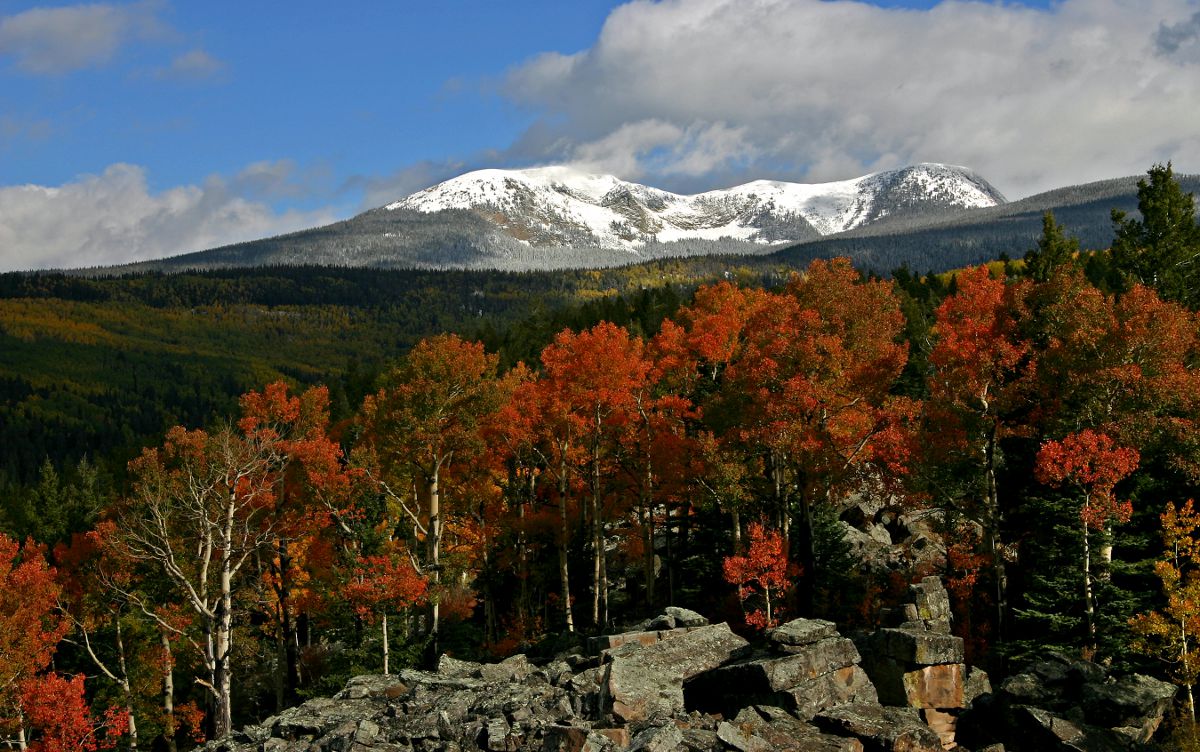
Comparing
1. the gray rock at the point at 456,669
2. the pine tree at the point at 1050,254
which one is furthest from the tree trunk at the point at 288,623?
the pine tree at the point at 1050,254

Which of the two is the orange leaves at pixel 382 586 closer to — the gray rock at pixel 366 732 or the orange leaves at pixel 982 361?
the gray rock at pixel 366 732

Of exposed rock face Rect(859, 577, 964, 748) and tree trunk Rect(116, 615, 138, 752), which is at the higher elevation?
exposed rock face Rect(859, 577, 964, 748)

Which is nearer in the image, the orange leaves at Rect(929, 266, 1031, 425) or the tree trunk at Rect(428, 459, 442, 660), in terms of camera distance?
the orange leaves at Rect(929, 266, 1031, 425)

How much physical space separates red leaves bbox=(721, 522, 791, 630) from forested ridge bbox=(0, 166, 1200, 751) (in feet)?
0.46

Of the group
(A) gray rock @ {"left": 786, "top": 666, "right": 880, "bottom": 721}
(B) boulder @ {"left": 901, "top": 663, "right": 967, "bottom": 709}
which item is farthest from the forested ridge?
(A) gray rock @ {"left": 786, "top": 666, "right": 880, "bottom": 721}

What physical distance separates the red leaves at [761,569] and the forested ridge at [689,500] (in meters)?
0.14

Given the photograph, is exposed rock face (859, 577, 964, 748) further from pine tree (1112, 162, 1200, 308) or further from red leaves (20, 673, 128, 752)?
red leaves (20, 673, 128, 752)

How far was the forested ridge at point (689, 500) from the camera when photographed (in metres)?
34.5

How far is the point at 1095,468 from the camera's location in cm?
3378

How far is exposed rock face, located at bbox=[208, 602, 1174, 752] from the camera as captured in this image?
79.7 ft

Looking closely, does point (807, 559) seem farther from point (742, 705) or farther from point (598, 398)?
point (598, 398)

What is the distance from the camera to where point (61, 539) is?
60281 millimetres

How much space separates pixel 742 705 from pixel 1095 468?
17.3 meters

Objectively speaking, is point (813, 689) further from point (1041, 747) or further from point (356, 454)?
point (356, 454)
